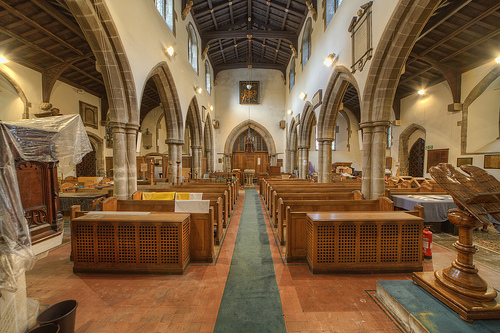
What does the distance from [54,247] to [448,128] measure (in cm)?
1447

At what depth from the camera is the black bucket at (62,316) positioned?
5.71ft

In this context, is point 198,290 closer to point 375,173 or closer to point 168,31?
point 375,173

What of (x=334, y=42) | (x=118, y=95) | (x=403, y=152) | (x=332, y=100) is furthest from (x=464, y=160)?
(x=118, y=95)

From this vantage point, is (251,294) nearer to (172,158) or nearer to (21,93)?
(172,158)

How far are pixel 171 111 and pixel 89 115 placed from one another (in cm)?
678

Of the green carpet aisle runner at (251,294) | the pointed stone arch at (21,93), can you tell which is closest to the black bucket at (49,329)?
the green carpet aisle runner at (251,294)

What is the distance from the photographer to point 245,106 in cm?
1758

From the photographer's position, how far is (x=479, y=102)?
29.8 ft

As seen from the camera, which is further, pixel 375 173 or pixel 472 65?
pixel 472 65

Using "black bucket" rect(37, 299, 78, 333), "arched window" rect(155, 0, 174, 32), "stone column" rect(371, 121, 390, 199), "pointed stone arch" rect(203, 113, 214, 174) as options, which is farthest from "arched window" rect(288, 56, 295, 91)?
"black bucket" rect(37, 299, 78, 333)

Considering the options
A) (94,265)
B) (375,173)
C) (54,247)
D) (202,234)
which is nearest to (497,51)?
(375,173)

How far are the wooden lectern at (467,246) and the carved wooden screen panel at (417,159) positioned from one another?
1348 centimetres

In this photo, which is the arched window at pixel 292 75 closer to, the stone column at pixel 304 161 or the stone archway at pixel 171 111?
the stone column at pixel 304 161

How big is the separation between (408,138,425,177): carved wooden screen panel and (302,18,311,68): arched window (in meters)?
8.08
